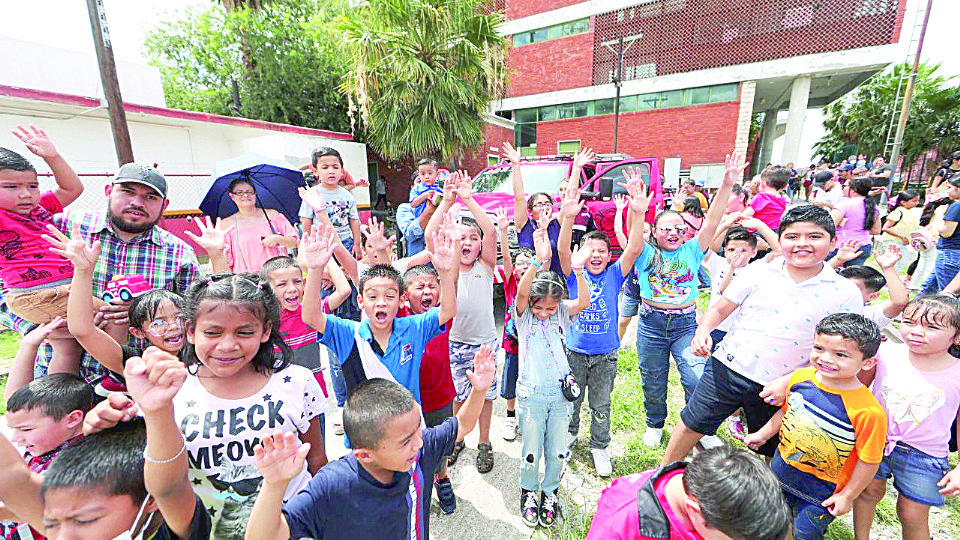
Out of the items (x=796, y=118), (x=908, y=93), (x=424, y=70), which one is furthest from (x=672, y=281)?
(x=796, y=118)

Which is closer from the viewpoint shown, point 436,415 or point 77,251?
point 77,251

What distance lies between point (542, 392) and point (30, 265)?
2605mm

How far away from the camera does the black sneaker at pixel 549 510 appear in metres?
2.21

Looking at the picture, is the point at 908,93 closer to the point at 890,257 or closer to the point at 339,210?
the point at 890,257

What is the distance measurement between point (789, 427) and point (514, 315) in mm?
1459

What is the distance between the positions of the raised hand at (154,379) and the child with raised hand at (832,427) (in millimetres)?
2405

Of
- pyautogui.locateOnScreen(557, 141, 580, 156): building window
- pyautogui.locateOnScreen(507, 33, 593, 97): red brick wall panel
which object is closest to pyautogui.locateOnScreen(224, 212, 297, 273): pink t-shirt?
pyautogui.locateOnScreen(507, 33, 593, 97): red brick wall panel

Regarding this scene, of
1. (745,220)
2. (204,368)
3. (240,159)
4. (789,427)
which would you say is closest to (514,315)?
(789,427)

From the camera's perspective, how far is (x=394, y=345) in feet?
6.61

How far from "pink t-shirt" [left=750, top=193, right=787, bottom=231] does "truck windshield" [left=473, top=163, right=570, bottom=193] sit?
282cm

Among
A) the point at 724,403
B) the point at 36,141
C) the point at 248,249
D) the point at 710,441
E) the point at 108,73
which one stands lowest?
the point at 710,441

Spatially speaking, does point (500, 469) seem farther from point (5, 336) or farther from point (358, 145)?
point (358, 145)

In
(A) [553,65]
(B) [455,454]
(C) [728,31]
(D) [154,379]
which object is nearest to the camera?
(D) [154,379]

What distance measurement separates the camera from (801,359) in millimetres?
2037
